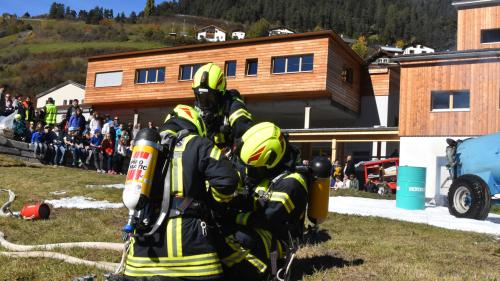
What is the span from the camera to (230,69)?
34.2 m

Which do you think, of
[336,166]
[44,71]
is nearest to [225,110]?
[336,166]

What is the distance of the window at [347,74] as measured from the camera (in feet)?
109

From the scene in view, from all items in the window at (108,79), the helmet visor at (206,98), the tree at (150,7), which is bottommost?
the helmet visor at (206,98)

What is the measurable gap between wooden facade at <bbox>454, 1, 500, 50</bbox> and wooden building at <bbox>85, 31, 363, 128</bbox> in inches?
260

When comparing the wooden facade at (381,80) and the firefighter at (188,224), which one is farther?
the wooden facade at (381,80)

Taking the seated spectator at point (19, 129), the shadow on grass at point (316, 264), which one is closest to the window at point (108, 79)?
the seated spectator at point (19, 129)

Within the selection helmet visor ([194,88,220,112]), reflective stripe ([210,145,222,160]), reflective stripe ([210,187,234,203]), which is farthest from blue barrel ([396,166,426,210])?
reflective stripe ([210,145,222,160])

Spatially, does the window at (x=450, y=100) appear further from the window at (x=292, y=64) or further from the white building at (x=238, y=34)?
the white building at (x=238, y=34)

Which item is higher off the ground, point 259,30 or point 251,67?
point 259,30

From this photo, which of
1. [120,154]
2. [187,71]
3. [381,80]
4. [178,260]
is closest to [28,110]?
[120,154]

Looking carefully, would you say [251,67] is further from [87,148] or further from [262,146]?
[262,146]

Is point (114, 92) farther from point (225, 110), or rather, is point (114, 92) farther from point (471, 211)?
point (225, 110)

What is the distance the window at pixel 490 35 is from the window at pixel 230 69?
14398 millimetres

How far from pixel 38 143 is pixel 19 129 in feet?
3.96
